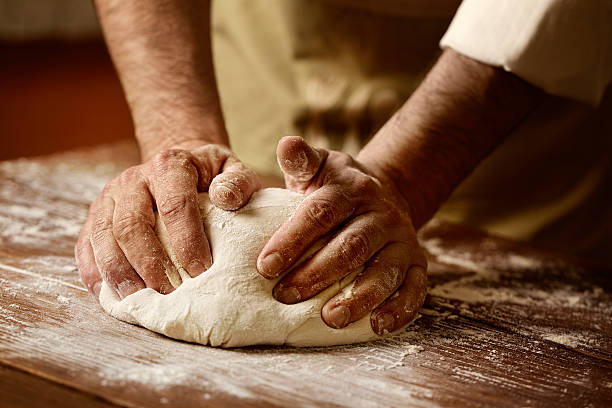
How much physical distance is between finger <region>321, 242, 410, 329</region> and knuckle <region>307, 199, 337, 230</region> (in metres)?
0.09

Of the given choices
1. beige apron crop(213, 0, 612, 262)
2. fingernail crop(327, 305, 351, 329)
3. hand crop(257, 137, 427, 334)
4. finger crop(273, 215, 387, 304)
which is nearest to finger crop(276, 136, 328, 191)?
hand crop(257, 137, 427, 334)

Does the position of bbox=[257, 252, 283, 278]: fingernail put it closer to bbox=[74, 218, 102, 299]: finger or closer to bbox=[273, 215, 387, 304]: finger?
bbox=[273, 215, 387, 304]: finger

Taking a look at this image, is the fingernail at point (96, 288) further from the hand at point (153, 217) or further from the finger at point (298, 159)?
the finger at point (298, 159)

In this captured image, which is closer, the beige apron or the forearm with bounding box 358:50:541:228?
the forearm with bounding box 358:50:541:228

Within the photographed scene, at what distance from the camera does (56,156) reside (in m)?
1.95

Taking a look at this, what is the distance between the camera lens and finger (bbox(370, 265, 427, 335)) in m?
0.96

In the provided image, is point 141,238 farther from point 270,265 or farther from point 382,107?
point 382,107

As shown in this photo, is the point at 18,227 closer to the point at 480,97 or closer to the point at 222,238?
the point at 222,238

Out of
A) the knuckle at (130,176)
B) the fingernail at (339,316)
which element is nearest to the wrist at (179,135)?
the knuckle at (130,176)

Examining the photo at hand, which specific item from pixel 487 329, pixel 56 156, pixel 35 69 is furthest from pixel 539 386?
pixel 35 69

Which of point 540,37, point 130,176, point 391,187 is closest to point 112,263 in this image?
point 130,176

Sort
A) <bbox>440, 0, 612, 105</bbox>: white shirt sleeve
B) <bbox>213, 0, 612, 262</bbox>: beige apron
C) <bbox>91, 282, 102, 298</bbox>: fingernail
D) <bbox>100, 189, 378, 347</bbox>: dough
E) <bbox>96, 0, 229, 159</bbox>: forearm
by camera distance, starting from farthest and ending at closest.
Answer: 1. <bbox>213, 0, 612, 262</bbox>: beige apron
2. <bbox>96, 0, 229, 159</bbox>: forearm
3. <bbox>440, 0, 612, 105</bbox>: white shirt sleeve
4. <bbox>91, 282, 102, 298</bbox>: fingernail
5. <bbox>100, 189, 378, 347</bbox>: dough

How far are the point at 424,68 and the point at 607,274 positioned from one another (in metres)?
0.83

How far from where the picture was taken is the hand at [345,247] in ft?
3.11
